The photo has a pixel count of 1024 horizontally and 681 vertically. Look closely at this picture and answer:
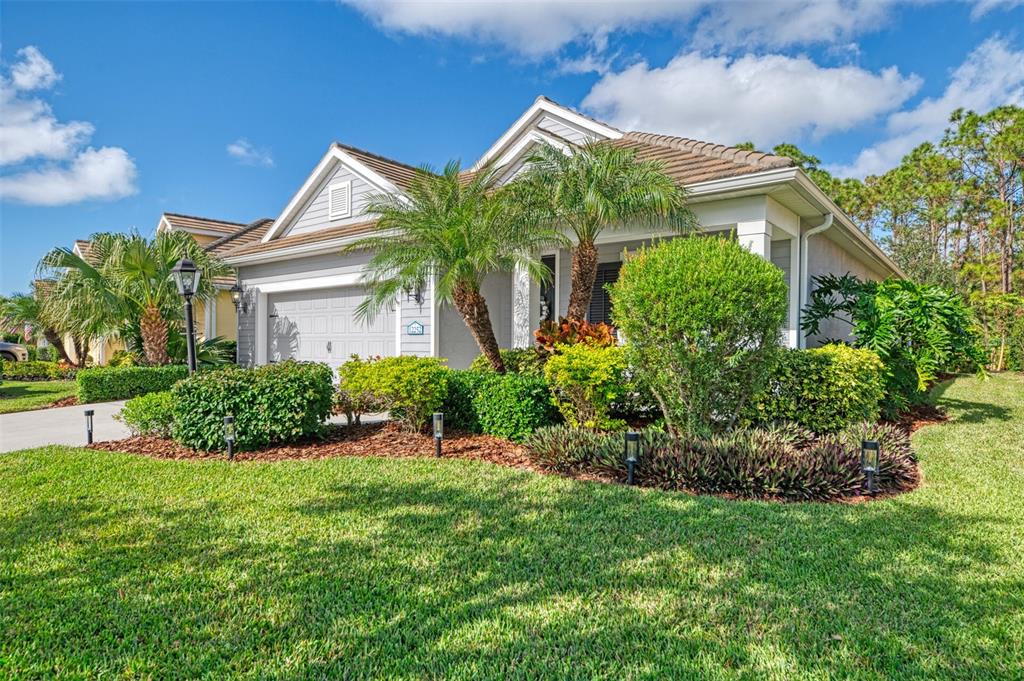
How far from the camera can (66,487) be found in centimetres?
535

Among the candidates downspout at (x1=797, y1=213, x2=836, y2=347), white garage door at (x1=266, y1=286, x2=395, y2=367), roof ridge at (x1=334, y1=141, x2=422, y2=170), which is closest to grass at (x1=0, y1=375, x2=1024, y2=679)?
downspout at (x1=797, y1=213, x2=836, y2=347)

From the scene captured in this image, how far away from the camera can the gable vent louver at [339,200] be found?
42.7 ft

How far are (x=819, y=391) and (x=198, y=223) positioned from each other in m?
22.3

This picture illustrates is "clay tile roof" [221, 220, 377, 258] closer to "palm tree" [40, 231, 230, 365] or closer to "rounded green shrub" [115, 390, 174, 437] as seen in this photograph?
"palm tree" [40, 231, 230, 365]

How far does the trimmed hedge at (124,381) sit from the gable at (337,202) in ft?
15.2

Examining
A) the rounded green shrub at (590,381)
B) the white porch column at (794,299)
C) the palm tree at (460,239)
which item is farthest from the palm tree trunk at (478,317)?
A: the white porch column at (794,299)

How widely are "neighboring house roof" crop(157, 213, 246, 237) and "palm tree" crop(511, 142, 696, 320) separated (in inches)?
696

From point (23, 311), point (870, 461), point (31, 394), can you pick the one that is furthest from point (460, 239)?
point (23, 311)

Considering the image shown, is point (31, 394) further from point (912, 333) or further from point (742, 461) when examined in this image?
point (912, 333)

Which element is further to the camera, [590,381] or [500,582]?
[590,381]

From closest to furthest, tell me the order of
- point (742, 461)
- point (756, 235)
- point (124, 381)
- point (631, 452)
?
point (742, 461) < point (631, 452) < point (756, 235) < point (124, 381)

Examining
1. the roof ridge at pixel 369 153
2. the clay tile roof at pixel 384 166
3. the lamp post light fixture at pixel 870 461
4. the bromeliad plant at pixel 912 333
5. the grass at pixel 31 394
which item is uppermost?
the roof ridge at pixel 369 153

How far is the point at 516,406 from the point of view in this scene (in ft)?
22.8

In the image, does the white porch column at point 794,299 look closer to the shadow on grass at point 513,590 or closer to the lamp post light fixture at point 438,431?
the shadow on grass at point 513,590
